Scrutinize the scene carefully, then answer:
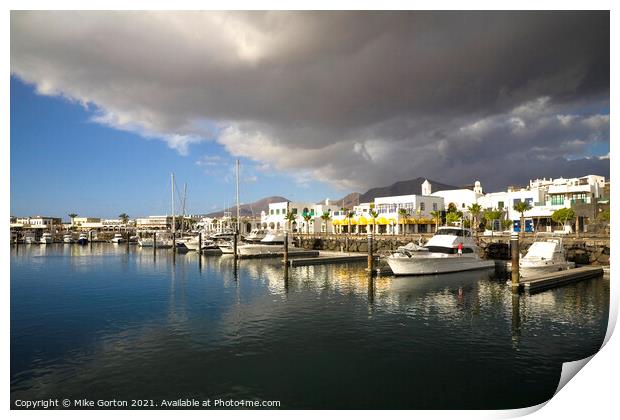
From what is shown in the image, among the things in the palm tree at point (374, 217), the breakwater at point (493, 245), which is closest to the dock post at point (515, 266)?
the breakwater at point (493, 245)

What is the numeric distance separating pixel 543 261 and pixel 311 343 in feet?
Answer: 76.1

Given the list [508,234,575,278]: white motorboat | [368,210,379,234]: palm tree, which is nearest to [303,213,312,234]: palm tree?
[368,210,379,234]: palm tree

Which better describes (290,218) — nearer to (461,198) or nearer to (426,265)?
(461,198)

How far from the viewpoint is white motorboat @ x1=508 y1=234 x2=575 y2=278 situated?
28797mm

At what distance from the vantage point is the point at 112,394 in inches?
416

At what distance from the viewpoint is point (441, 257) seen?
3136 centimetres

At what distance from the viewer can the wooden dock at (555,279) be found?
23781 mm

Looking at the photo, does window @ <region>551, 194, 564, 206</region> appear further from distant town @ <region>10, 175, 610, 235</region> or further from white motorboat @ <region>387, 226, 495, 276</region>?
white motorboat @ <region>387, 226, 495, 276</region>

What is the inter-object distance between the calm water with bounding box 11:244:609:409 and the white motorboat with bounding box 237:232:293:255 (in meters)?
23.4

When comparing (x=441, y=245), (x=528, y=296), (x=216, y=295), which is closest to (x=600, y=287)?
(x=528, y=296)

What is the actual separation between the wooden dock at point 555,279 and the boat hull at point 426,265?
22.3ft

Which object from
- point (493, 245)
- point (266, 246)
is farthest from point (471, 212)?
point (266, 246)

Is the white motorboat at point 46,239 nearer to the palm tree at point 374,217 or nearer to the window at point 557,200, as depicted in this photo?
the palm tree at point 374,217

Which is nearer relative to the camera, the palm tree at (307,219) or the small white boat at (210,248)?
the small white boat at (210,248)
